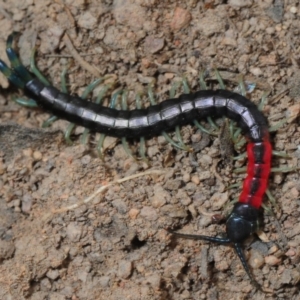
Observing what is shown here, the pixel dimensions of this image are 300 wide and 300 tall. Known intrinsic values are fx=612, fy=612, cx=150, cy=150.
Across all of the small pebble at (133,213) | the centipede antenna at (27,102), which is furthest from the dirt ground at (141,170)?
the centipede antenna at (27,102)

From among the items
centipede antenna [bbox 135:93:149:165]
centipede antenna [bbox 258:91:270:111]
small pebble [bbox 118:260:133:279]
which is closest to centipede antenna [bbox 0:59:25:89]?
centipede antenna [bbox 135:93:149:165]

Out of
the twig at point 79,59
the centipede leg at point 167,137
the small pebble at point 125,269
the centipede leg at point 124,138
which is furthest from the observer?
the twig at point 79,59

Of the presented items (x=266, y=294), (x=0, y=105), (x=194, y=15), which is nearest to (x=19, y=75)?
(x=0, y=105)

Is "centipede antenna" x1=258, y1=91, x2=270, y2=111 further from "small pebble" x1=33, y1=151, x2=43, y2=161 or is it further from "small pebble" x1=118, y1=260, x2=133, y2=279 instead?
"small pebble" x1=33, y1=151, x2=43, y2=161

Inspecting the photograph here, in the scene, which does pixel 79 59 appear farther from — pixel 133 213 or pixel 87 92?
pixel 133 213

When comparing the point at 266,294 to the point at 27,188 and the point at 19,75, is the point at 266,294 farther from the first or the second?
the point at 19,75

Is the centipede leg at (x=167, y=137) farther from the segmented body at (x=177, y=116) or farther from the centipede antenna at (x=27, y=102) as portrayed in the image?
the centipede antenna at (x=27, y=102)
